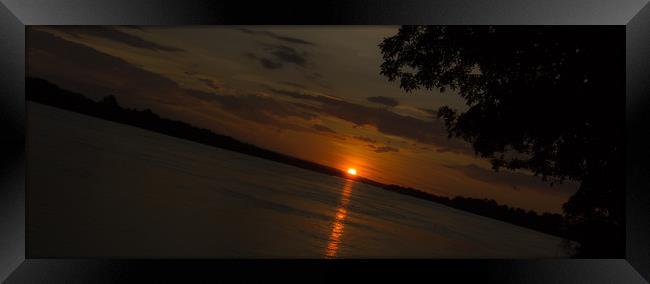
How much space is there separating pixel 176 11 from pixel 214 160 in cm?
86

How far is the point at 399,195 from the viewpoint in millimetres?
3252

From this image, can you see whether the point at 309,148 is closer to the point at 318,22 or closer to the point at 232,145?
the point at 232,145

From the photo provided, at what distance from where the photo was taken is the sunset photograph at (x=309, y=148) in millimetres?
3156

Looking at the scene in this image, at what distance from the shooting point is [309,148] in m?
3.26

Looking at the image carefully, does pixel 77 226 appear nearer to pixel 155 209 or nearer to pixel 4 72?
pixel 155 209

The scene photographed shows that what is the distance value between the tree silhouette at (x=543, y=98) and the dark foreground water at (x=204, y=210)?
1.13ft

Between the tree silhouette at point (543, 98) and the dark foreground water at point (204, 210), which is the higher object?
the tree silhouette at point (543, 98)

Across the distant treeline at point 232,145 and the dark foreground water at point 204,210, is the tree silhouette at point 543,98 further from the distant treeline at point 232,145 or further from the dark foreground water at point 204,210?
the dark foreground water at point 204,210

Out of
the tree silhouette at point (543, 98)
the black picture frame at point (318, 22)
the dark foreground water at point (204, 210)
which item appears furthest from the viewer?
the tree silhouette at point (543, 98)

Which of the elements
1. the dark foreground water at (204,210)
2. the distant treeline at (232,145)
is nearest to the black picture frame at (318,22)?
the dark foreground water at (204,210)

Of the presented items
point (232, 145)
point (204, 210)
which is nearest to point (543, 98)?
point (232, 145)

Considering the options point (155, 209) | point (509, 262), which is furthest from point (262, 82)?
point (509, 262)

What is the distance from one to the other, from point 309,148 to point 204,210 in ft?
2.29

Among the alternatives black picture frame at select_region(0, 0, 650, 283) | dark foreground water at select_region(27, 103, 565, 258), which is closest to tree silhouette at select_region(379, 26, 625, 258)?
black picture frame at select_region(0, 0, 650, 283)
